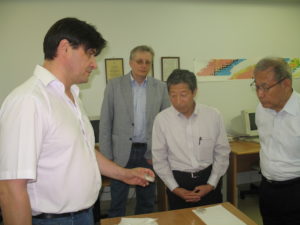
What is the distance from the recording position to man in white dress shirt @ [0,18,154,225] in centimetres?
93

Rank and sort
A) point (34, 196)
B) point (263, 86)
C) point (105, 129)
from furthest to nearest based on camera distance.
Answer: point (105, 129), point (263, 86), point (34, 196)

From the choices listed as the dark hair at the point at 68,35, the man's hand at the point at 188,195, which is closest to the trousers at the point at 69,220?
the dark hair at the point at 68,35

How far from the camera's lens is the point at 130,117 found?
2.63 m

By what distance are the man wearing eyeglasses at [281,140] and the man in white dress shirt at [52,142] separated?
1.04 metres

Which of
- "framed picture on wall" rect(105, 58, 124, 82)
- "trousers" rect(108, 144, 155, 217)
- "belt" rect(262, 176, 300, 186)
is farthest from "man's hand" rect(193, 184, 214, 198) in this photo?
"framed picture on wall" rect(105, 58, 124, 82)

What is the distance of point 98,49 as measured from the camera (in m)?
1.27

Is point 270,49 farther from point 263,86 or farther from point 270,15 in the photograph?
point 263,86

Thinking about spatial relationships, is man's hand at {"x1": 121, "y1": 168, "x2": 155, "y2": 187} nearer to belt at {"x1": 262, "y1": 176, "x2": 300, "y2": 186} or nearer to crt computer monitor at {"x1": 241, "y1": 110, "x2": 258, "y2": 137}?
belt at {"x1": 262, "y1": 176, "x2": 300, "y2": 186}

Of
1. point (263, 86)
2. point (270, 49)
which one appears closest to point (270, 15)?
point (270, 49)

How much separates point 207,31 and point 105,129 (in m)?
2.07

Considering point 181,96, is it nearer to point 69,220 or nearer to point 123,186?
point 69,220

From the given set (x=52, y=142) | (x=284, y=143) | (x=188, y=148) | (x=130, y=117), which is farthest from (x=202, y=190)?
(x=52, y=142)

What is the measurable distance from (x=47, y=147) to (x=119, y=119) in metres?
1.59

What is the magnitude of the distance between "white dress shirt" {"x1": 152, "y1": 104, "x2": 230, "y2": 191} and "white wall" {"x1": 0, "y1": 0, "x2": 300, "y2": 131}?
164 centimetres
